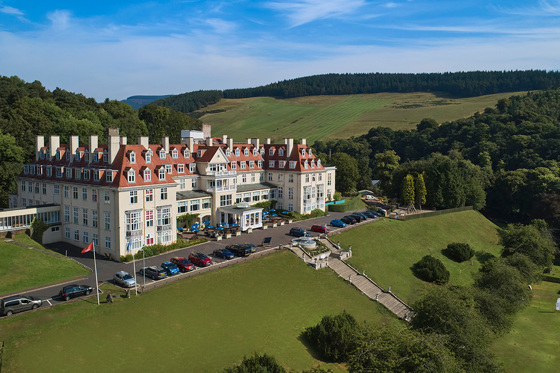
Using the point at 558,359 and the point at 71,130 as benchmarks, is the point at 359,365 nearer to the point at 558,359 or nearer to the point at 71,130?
the point at 558,359

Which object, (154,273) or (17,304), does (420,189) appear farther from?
(17,304)

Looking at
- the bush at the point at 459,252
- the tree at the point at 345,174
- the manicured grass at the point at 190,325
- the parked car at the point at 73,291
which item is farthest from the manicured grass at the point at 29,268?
the tree at the point at 345,174

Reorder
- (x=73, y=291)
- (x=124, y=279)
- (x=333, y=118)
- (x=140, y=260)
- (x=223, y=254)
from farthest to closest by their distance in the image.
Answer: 1. (x=333, y=118)
2. (x=223, y=254)
3. (x=140, y=260)
4. (x=124, y=279)
5. (x=73, y=291)

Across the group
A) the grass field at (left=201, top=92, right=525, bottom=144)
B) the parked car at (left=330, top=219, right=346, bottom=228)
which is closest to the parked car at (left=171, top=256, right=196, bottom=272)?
the parked car at (left=330, top=219, right=346, bottom=228)

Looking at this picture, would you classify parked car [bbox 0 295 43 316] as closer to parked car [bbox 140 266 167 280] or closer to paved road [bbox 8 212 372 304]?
paved road [bbox 8 212 372 304]

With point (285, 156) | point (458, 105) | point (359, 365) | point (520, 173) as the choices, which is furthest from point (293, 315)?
point (458, 105)

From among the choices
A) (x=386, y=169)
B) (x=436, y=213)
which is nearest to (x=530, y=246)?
(x=436, y=213)
